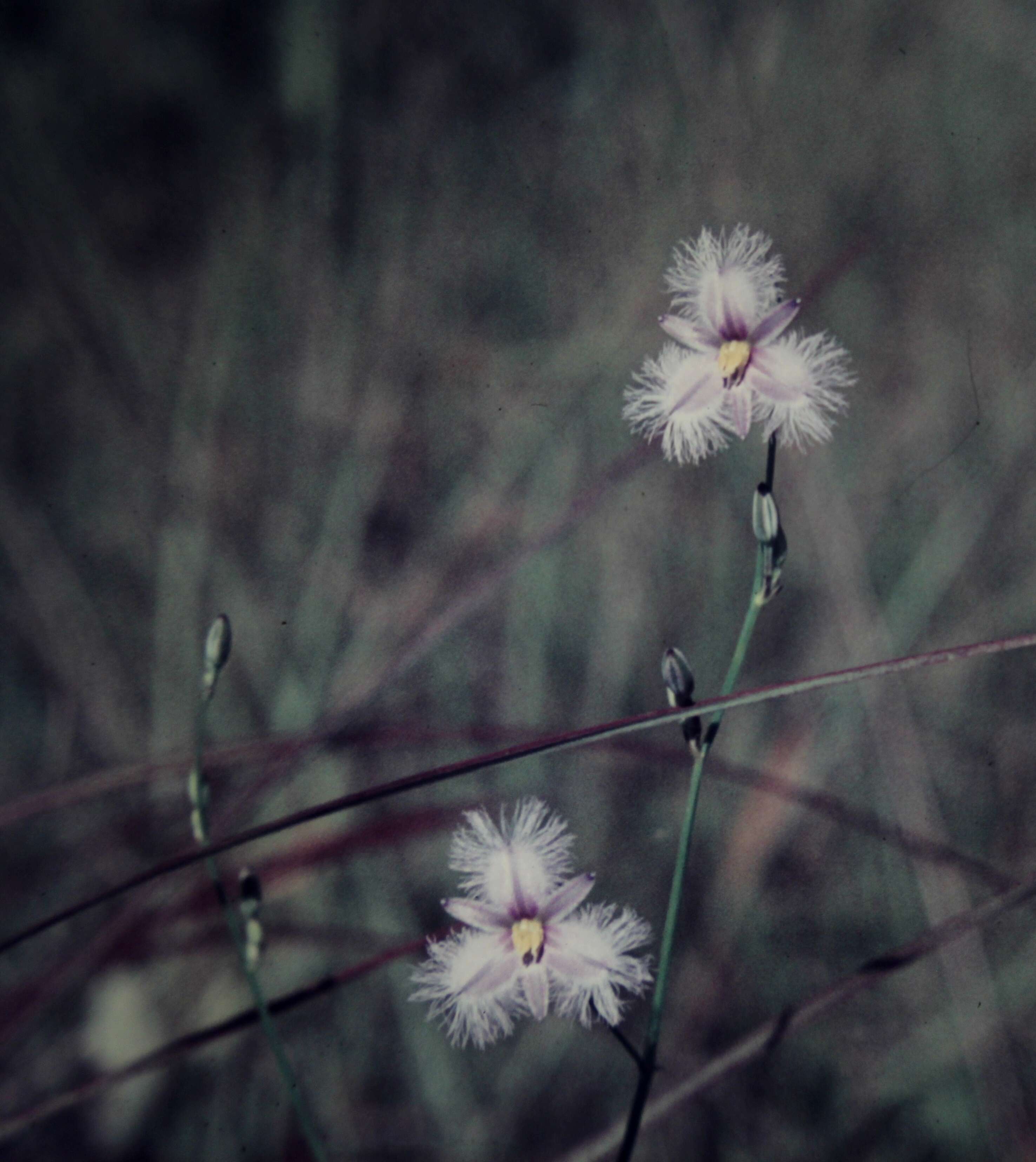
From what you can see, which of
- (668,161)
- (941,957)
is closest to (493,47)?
(668,161)

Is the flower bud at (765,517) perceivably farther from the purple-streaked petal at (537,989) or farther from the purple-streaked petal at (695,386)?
the purple-streaked petal at (537,989)

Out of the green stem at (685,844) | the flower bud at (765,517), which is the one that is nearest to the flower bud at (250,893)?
the green stem at (685,844)

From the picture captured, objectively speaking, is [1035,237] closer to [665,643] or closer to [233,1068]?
[665,643]

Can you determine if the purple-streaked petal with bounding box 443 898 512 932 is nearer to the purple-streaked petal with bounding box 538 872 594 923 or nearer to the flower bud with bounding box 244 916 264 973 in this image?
the purple-streaked petal with bounding box 538 872 594 923

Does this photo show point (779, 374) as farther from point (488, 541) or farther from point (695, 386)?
point (488, 541)

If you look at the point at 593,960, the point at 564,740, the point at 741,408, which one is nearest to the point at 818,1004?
the point at 593,960

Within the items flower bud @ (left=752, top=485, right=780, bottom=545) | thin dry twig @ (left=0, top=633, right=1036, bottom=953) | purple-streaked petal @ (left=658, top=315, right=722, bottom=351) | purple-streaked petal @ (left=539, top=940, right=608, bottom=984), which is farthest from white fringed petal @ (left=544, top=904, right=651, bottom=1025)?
purple-streaked petal @ (left=658, top=315, right=722, bottom=351)
